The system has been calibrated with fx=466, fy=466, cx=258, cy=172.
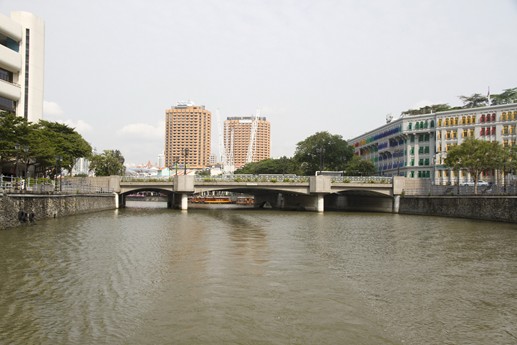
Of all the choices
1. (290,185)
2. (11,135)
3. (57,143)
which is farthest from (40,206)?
(290,185)

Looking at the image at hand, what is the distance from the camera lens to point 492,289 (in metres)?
18.6

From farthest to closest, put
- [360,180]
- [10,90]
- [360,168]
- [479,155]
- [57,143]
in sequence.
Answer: [360,168], [360,180], [57,143], [479,155], [10,90]

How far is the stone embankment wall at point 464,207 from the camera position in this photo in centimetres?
5453

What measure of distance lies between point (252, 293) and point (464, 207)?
177 feet

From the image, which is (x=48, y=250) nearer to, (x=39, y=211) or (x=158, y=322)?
(x=158, y=322)

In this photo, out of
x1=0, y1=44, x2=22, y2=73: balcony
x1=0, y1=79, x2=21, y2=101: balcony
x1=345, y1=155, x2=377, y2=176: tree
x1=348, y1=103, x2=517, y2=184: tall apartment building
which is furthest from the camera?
x1=345, y1=155, x2=377, y2=176: tree

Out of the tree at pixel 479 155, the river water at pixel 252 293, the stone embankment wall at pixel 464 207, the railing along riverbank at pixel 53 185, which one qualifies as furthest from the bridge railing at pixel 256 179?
the river water at pixel 252 293

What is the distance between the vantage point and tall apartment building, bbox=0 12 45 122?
226 feet

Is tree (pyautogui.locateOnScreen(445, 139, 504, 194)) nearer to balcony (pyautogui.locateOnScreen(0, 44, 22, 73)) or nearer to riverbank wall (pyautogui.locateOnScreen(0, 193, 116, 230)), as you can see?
→ riverbank wall (pyautogui.locateOnScreen(0, 193, 116, 230))

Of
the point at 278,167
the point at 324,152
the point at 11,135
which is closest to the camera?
the point at 11,135

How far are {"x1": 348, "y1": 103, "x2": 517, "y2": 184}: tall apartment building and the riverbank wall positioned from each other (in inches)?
2769

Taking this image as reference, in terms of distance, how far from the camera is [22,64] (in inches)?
2938

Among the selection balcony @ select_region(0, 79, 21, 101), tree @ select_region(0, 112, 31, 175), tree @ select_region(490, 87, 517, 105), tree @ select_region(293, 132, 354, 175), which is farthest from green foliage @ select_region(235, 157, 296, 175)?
tree @ select_region(0, 112, 31, 175)

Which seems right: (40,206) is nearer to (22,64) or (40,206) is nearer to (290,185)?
(22,64)
